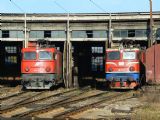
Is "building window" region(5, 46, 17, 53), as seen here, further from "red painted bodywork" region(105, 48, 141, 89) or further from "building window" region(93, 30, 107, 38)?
"red painted bodywork" region(105, 48, 141, 89)

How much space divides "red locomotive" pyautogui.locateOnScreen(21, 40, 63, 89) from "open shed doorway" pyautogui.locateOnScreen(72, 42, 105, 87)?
8.53 m

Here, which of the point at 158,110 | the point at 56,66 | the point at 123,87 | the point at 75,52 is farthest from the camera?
the point at 75,52

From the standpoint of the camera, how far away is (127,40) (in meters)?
31.5

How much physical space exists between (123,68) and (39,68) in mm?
5360

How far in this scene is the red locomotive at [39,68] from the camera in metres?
28.6

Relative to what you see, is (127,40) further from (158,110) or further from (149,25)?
(158,110)

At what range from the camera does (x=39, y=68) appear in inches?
1143

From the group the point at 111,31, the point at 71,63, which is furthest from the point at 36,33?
the point at 111,31

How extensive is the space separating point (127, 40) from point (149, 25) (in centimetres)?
356

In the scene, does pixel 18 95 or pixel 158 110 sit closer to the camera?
pixel 158 110

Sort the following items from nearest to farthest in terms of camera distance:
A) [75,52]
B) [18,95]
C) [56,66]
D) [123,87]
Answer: [18,95], [123,87], [56,66], [75,52]

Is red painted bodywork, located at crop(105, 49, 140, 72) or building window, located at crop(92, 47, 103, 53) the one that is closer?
red painted bodywork, located at crop(105, 49, 140, 72)

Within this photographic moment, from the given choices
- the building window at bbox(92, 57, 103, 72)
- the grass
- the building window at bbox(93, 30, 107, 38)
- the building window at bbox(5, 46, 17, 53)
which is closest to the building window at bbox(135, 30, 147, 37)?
the building window at bbox(93, 30, 107, 38)

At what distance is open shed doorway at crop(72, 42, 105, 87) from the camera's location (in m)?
40.1
